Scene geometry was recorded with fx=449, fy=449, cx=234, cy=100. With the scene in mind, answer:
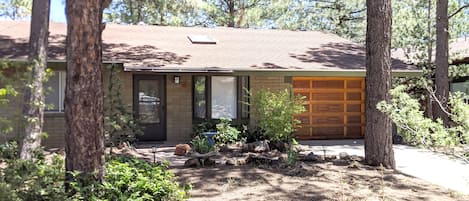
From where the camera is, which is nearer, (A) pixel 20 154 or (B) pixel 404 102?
(B) pixel 404 102

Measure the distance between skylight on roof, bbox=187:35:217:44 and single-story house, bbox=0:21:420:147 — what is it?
3cm

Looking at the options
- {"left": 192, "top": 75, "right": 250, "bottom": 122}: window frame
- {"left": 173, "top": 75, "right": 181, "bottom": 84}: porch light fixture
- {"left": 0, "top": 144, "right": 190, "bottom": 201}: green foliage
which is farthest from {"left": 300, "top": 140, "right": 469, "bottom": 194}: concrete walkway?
{"left": 173, "top": 75, "right": 181, "bottom": 84}: porch light fixture

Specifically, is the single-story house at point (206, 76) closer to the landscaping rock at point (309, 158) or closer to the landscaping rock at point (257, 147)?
the landscaping rock at point (257, 147)

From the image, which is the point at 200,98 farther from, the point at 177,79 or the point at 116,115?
the point at 116,115

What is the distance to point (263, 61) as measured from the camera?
13.1 m

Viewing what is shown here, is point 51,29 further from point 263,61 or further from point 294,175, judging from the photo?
point 294,175

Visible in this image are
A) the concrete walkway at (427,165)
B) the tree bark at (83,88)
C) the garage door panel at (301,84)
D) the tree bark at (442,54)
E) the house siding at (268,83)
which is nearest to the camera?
the tree bark at (83,88)

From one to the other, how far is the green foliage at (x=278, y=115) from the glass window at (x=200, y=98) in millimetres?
2341

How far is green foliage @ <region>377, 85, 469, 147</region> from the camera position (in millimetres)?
4223

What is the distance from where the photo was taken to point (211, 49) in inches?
544

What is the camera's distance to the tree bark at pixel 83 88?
4727 mm

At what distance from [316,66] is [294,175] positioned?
6.20 m

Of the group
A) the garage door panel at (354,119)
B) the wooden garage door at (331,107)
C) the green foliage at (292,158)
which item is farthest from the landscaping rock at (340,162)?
the garage door panel at (354,119)

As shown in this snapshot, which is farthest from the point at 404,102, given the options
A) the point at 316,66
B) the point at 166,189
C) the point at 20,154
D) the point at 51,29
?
the point at 51,29
